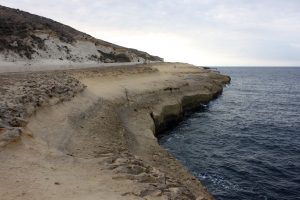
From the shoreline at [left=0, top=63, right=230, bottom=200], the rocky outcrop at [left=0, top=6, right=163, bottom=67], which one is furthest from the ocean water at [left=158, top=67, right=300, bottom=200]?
the rocky outcrop at [left=0, top=6, right=163, bottom=67]

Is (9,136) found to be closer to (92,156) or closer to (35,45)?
(92,156)

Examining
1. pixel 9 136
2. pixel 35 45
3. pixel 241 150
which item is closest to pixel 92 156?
pixel 9 136

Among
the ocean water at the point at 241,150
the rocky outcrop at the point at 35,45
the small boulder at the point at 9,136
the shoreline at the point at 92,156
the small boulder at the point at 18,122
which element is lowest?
the ocean water at the point at 241,150

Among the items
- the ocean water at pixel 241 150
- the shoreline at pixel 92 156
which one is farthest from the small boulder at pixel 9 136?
the ocean water at pixel 241 150

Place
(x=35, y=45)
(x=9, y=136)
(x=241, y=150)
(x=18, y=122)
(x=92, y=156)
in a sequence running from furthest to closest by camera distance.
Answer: (x=35, y=45) < (x=241, y=150) < (x=92, y=156) < (x=18, y=122) < (x=9, y=136)

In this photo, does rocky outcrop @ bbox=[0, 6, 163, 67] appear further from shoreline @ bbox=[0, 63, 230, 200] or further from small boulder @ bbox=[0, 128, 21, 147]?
small boulder @ bbox=[0, 128, 21, 147]

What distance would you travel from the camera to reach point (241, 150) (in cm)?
1465

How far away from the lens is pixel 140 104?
16578 mm

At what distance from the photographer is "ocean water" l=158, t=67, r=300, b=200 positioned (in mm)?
10555

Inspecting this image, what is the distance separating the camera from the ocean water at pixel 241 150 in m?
10.6

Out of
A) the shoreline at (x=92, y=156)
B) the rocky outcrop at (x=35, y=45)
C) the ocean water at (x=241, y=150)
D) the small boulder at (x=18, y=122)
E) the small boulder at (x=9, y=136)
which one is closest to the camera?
the shoreline at (x=92, y=156)

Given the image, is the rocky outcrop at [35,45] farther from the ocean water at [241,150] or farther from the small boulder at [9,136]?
the small boulder at [9,136]

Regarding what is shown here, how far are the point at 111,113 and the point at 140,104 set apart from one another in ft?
13.5

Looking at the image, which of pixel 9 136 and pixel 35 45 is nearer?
pixel 9 136
